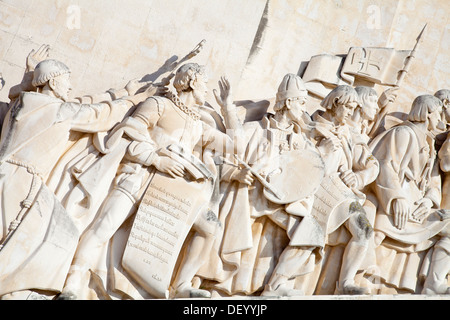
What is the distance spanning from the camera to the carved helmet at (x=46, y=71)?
793cm

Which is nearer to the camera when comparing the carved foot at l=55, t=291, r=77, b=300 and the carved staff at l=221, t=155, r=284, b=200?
the carved foot at l=55, t=291, r=77, b=300

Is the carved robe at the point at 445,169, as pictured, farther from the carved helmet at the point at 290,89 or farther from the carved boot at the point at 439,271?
the carved helmet at the point at 290,89

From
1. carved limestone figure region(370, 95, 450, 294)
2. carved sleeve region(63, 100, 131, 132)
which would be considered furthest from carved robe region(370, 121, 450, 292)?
carved sleeve region(63, 100, 131, 132)

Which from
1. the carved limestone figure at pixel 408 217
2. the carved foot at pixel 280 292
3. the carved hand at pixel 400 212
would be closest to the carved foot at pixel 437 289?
the carved limestone figure at pixel 408 217

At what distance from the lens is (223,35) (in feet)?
30.7

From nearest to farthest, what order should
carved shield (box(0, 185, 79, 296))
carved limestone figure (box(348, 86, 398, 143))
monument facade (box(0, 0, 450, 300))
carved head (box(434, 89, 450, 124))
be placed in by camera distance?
carved shield (box(0, 185, 79, 296)) → monument facade (box(0, 0, 450, 300)) → carved limestone figure (box(348, 86, 398, 143)) → carved head (box(434, 89, 450, 124))

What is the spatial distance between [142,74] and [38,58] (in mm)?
982

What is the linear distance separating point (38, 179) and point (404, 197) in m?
3.36

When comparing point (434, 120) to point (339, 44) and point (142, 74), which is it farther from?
point (142, 74)

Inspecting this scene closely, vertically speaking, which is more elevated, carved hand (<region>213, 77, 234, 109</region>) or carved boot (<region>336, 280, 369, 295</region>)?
carved hand (<region>213, 77, 234, 109</region>)

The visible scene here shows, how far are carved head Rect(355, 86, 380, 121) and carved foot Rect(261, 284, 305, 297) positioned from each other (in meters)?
1.99

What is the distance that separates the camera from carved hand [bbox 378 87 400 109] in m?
9.71

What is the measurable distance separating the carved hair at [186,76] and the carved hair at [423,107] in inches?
90.7

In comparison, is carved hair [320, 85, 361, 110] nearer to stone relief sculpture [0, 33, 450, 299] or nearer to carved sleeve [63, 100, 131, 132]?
stone relief sculpture [0, 33, 450, 299]
